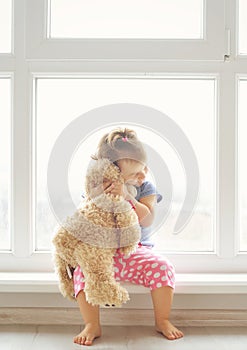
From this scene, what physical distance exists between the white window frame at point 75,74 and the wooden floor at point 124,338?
0.77 ft

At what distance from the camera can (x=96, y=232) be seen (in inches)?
69.3

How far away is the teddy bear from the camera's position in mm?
1753

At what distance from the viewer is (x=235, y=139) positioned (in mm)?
1959

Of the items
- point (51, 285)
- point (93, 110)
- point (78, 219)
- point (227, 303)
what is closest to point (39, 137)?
point (93, 110)

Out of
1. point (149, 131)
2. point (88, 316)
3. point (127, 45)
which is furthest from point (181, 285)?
point (127, 45)

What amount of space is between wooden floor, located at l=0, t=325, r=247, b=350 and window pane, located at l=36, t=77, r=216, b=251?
33 centimetres

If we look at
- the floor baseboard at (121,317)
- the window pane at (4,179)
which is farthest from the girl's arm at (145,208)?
the window pane at (4,179)

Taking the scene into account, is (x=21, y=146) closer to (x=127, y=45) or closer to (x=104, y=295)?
(x=127, y=45)

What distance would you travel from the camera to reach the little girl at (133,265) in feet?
5.73

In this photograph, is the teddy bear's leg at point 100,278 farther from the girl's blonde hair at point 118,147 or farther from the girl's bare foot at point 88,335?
the girl's blonde hair at point 118,147

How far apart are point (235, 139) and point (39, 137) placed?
2.43ft

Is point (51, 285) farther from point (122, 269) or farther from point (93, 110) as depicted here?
point (93, 110)

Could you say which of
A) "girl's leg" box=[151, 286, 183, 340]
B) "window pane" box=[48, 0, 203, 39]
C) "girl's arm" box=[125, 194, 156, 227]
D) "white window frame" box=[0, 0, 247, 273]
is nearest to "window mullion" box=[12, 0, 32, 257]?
"white window frame" box=[0, 0, 247, 273]

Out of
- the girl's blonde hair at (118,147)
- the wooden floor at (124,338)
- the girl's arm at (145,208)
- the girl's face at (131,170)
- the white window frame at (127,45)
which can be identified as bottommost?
the wooden floor at (124,338)
